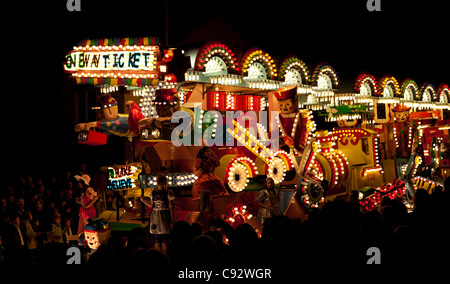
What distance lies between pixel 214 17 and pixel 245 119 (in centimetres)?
291

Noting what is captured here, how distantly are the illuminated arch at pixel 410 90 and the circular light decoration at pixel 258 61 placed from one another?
23.7 ft

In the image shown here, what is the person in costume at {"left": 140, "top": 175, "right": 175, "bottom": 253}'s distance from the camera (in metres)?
10.2

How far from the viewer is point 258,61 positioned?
1309cm

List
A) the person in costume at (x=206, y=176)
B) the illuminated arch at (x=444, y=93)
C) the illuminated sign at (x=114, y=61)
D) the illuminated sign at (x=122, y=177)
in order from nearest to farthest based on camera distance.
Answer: the illuminated sign at (x=114, y=61) < the person in costume at (x=206, y=176) < the illuminated sign at (x=122, y=177) < the illuminated arch at (x=444, y=93)

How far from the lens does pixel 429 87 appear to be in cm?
2000

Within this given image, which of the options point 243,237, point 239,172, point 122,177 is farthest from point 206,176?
point 243,237

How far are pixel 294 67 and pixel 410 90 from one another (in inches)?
278

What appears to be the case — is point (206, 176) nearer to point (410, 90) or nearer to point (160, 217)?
point (160, 217)

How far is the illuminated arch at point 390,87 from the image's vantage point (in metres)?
17.7

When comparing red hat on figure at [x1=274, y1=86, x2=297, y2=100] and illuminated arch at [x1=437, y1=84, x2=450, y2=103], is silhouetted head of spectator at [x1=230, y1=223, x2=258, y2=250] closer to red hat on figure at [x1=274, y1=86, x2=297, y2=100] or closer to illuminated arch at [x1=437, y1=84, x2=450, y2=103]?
red hat on figure at [x1=274, y1=86, x2=297, y2=100]

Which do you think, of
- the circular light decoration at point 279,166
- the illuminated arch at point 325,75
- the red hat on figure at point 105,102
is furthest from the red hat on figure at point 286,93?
the red hat on figure at point 105,102

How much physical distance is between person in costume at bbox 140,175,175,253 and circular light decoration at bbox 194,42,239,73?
291cm

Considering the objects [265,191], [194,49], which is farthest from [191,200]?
[194,49]

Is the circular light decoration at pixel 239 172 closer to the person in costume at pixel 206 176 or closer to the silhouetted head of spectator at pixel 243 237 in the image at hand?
the person in costume at pixel 206 176
